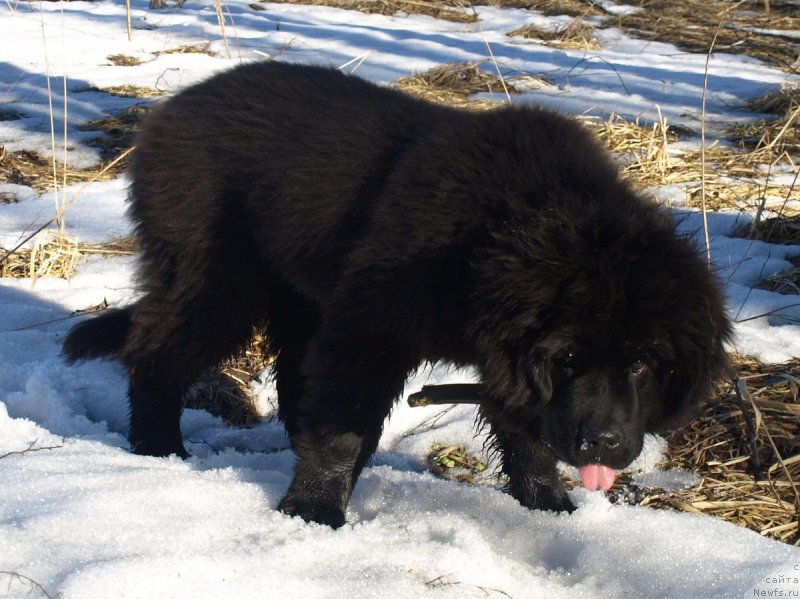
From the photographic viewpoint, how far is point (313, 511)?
3047 mm

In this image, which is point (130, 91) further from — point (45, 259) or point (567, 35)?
point (567, 35)

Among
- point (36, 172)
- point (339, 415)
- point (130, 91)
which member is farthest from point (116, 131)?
point (339, 415)

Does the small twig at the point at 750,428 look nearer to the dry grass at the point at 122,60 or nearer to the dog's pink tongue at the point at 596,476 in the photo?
the dog's pink tongue at the point at 596,476

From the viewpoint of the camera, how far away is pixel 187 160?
3508mm

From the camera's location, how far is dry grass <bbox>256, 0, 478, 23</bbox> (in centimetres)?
1120

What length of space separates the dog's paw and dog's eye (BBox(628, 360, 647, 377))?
3.36 feet

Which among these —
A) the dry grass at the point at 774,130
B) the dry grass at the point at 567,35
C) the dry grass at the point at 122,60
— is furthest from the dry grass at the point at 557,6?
the dry grass at the point at 122,60

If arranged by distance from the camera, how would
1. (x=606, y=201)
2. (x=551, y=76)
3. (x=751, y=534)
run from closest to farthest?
(x=606, y=201) → (x=751, y=534) → (x=551, y=76)

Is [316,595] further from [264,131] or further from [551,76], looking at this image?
[551,76]

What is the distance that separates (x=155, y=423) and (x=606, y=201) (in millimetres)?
1951

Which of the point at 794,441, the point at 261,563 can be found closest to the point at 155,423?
the point at 261,563

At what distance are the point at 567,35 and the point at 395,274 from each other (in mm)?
7806

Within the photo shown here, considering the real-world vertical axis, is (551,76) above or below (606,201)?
below

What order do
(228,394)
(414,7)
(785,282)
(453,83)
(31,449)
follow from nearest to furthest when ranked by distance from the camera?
(31,449), (228,394), (785,282), (453,83), (414,7)
